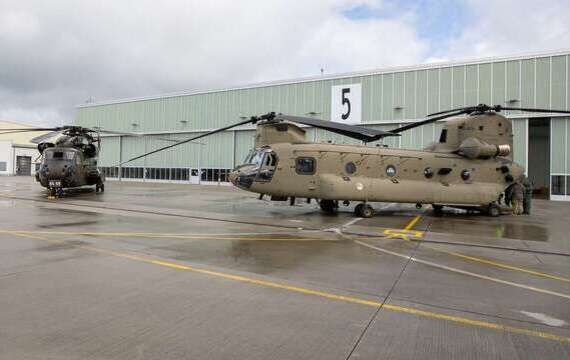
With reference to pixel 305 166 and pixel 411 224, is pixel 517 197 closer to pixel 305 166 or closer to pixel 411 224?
pixel 411 224

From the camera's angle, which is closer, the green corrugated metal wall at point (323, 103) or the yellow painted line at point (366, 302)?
the yellow painted line at point (366, 302)

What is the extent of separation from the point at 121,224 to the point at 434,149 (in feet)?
45.7

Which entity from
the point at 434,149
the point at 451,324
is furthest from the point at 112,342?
the point at 434,149

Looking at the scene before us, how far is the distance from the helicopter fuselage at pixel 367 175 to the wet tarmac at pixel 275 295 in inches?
186

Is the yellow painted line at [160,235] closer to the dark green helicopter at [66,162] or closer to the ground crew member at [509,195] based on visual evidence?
the dark green helicopter at [66,162]

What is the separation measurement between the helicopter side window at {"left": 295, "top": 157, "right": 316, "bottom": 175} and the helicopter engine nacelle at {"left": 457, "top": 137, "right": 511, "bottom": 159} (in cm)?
707

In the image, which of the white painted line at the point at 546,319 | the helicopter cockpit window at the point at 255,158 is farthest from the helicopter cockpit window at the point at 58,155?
the white painted line at the point at 546,319

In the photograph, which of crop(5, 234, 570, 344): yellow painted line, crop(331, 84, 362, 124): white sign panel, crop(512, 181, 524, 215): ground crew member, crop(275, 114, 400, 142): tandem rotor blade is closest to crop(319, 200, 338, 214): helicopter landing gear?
crop(275, 114, 400, 142): tandem rotor blade

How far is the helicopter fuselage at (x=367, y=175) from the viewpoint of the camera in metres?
15.0

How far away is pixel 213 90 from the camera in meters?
Answer: 44.1

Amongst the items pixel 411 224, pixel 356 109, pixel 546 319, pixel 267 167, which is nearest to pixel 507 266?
pixel 546 319

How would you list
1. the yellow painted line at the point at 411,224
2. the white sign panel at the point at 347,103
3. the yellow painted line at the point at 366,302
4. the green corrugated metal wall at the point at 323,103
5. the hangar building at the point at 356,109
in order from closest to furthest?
the yellow painted line at the point at 366,302 → the yellow painted line at the point at 411,224 → the hangar building at the point at 356,109 → the green corrugated metal wall at the point at 323,103 → the white sign panel at the point at 347,103

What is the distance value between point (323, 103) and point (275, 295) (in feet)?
112

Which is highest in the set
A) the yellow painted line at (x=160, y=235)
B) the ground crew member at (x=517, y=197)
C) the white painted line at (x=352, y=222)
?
the ground crew member at (x=517, y=197)
